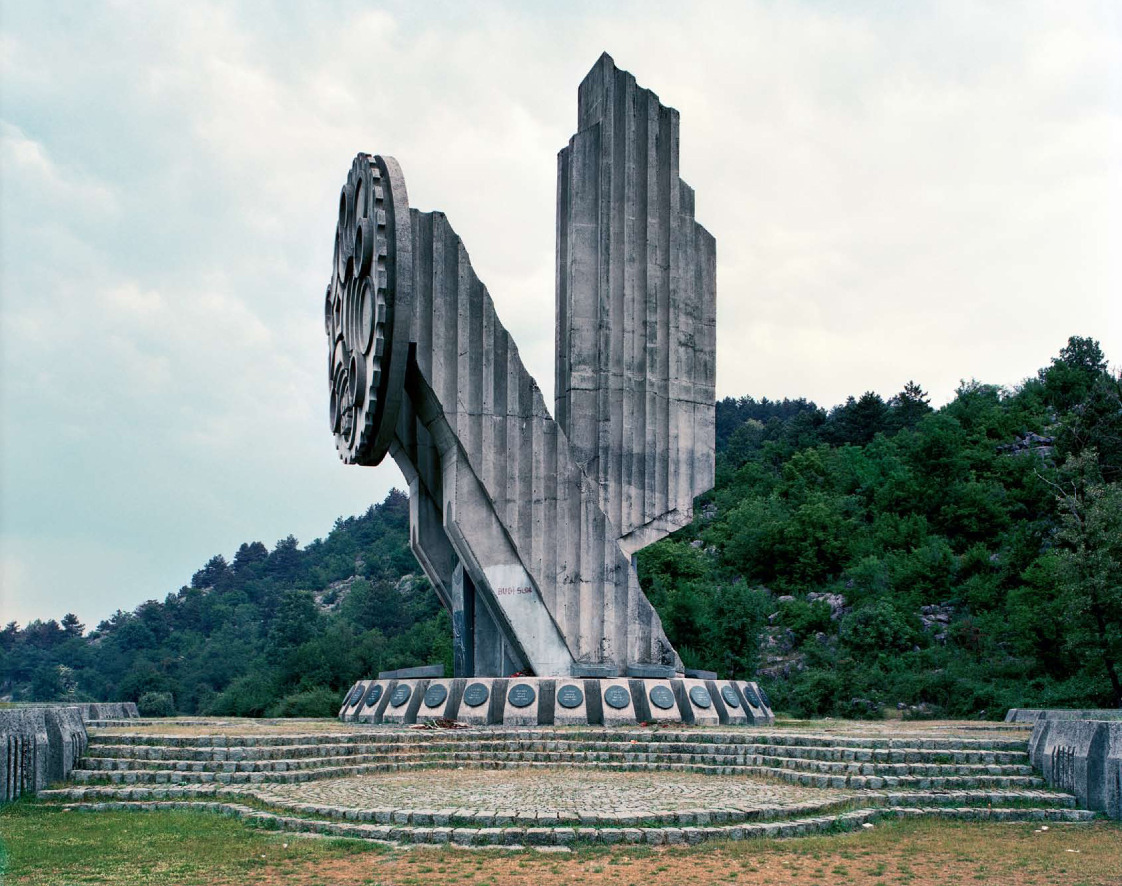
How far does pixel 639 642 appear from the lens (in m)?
20.1

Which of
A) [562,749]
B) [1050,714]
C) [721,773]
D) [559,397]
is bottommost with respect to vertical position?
[721,773]

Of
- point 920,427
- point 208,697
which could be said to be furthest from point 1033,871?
point 208,697

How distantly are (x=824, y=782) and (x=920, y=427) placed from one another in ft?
143

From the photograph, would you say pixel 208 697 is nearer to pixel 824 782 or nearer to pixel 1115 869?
pixel 824 782

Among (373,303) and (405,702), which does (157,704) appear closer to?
(405,702)

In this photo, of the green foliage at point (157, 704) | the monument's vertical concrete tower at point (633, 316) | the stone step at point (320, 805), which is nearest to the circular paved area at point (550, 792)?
the stone step at point (320, 805)

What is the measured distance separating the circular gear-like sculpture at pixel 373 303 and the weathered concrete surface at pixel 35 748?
764 cm

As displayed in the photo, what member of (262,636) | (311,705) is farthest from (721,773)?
(262,636)

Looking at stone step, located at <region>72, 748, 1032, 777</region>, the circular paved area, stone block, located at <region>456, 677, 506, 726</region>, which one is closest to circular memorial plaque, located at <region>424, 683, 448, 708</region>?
stone block, located at <region>456, 677, 506, 726</region>

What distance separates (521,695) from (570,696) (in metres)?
0.75

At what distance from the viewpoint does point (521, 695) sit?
18.1m

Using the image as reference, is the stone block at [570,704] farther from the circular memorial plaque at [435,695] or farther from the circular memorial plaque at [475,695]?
the circular memorial plaque at [435,695]

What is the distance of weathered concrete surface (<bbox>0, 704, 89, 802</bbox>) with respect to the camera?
38.8 feet

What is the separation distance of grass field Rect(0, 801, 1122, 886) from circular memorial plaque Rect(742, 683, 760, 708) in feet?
28.9
